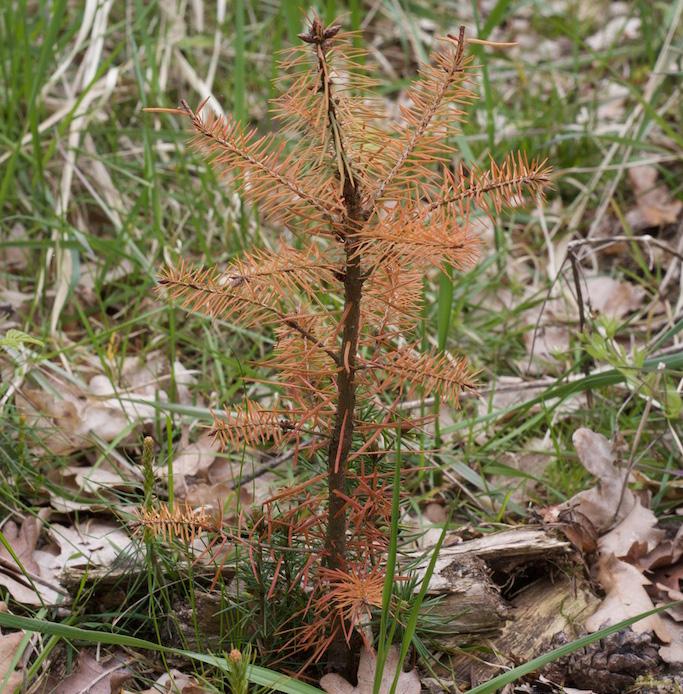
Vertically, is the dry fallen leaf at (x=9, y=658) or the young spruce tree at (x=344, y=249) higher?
the young spruce tree at (x=344, y=249)

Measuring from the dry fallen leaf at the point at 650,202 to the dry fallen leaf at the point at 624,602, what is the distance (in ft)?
6.07

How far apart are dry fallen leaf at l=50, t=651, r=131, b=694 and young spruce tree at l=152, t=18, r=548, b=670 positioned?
38 cm

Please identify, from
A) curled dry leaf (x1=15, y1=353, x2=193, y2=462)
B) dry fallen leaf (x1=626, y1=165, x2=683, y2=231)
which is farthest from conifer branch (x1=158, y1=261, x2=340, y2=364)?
dry fallen leaf (x1=626, y1=165, x2=683, y2=231)

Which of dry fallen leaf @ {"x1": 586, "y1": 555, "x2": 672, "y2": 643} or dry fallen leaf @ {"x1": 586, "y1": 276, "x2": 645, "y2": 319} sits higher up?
dry fallen leaf @ {"x1": 586, "y1": 276, "x2": 645, "y2": 319}

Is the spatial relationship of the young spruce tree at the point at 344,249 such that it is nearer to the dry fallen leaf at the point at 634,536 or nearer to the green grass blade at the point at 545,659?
the green grass blade at the point at 545,659

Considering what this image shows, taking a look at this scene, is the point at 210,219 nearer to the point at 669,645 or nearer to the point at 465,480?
the point at 465,480

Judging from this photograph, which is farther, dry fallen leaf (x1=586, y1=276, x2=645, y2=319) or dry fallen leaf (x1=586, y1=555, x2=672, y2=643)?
dry fallen leaf (x1=586, y1=276, x2=645, y2=319)

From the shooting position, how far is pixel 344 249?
1.45 metres

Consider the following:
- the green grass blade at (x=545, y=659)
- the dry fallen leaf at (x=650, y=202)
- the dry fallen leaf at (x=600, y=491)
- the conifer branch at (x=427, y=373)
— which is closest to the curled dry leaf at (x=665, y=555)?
the dry fallen leaf at (x=600, y=491)

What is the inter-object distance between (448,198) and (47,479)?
134cm

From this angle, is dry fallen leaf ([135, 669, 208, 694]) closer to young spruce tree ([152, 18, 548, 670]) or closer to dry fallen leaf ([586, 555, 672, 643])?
young spruce tree ([152, 18, 548, 670])

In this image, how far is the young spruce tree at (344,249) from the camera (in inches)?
54.0

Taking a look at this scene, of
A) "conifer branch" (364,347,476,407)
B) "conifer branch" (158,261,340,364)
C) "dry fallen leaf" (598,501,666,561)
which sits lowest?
"dry fallen leaf" (598,501,666,561)

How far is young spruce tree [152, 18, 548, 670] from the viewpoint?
1.37 meters
